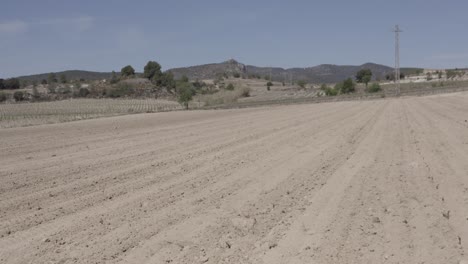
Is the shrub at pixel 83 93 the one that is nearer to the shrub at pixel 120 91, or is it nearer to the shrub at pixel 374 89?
the shrub at pixel 120 91

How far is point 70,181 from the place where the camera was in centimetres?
1109

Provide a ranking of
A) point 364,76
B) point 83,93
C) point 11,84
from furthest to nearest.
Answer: point 364,76 < point 11,84 < point 83,93

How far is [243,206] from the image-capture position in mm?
Result: 8312

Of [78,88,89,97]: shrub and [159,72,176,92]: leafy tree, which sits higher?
[159,72,176,92]: leafy tree

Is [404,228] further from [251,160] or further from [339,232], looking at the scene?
[251,160]

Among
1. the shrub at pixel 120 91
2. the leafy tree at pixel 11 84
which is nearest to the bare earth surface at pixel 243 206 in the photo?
the shrub at pixel 120 91

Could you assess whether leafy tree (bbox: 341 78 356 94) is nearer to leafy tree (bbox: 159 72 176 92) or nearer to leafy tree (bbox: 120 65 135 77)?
leafy tree (bbox: 159 72 176 92)

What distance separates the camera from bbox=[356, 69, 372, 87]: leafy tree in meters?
164

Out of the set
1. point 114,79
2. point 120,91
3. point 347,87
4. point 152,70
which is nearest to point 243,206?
point 347,87

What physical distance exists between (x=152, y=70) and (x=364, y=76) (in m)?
69.6

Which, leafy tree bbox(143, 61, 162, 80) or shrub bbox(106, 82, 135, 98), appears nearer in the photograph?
shrub bbox(106, 82, 135, 98)

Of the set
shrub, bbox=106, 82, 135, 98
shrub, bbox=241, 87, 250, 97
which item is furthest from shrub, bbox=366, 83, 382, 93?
shrub, bbox=106, 82, 135, 98

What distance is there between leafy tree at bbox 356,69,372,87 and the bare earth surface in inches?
A: 6050

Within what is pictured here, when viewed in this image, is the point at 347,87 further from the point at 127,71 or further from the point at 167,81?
the point at 127,71
